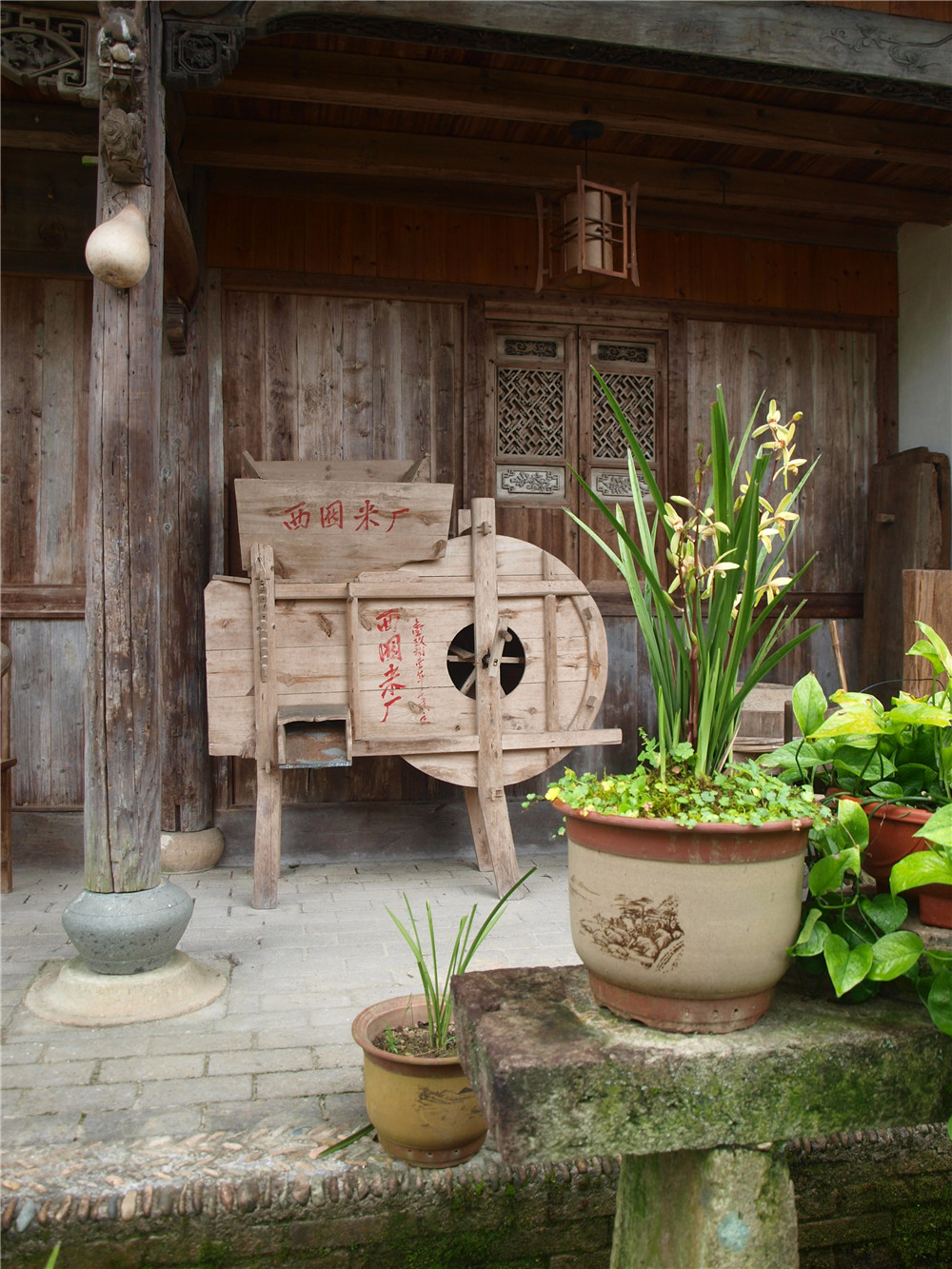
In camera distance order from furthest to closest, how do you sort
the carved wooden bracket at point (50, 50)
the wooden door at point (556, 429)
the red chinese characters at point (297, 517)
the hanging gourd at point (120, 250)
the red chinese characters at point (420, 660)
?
the wooden door at point (556, 429), the red chinese characters at point (420, 660), the red chinese characters at point (297, 517), the carved wooden bracket at point (50, 50), the hanging gourd at point (120, 250)

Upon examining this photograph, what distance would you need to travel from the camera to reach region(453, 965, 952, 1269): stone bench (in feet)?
5.28

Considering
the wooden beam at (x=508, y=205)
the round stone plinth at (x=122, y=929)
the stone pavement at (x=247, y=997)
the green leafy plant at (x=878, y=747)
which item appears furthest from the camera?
the wooden beam at (x=508, y=205)

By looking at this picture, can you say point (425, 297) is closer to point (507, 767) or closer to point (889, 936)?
point (507, 767)

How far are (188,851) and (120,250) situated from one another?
3022 millimetres

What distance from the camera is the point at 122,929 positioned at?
129 inches

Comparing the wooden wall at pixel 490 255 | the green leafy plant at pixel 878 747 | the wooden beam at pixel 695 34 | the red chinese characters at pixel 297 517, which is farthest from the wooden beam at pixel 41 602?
the green leafy plant at pixel 878 747

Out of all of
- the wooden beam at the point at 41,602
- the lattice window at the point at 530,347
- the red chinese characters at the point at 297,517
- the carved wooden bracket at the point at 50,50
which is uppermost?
the carved wooden bracket at the point at 50,50

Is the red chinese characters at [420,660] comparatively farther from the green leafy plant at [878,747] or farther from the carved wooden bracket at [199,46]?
the green leafy plant at [878,747]

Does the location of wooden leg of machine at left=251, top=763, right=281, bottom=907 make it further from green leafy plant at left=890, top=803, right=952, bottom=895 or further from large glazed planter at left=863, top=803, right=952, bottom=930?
green leafy plant at left=890, top=803, right=952, bottom=895

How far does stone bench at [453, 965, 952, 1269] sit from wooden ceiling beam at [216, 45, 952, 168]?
4401mm

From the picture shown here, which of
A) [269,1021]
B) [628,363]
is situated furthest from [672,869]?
[628,363]

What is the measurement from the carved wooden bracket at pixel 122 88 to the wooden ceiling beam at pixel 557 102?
1.47 meters

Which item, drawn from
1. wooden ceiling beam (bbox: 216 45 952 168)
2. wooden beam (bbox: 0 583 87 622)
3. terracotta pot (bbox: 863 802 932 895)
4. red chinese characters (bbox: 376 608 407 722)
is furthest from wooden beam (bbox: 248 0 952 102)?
terracotta pot (bbox: 863 802 932 895)

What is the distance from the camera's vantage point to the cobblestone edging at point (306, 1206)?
2.15 m
